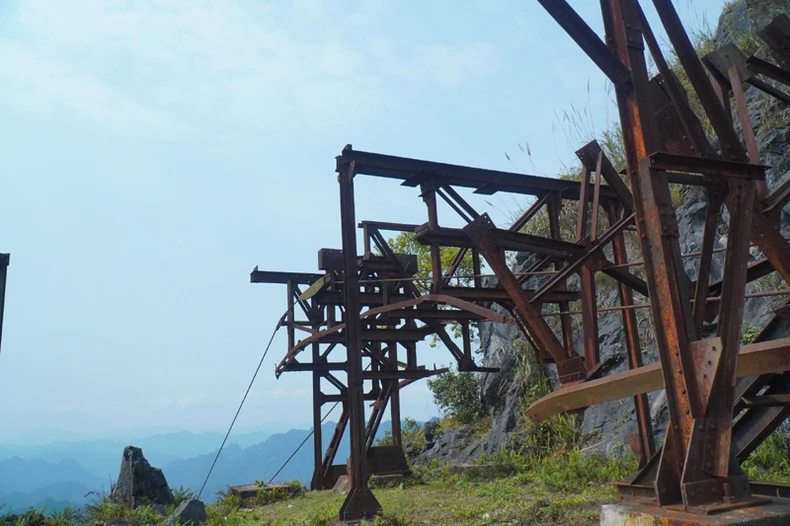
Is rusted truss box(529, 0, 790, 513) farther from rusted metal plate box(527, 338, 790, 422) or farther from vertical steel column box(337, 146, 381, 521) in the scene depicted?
vertical steel column box(337, 146, 381, 521)

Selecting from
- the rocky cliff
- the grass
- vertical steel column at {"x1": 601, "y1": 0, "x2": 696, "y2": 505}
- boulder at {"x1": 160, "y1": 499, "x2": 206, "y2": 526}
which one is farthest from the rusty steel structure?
boulder at {"x1": 160, "y1": 499, "x2": 206, "y2": 526}

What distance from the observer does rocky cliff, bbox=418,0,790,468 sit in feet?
37.7

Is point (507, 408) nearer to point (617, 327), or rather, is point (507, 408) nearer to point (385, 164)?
point (617, 327)

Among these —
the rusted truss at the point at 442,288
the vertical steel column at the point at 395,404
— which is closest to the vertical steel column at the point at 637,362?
the rusted truss at the point at 442,288

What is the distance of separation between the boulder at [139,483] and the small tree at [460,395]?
29.6 ft

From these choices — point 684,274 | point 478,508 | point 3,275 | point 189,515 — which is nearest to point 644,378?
point 684,274

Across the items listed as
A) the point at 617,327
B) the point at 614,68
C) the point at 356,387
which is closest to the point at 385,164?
the point at 356,387

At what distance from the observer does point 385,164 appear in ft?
29.5

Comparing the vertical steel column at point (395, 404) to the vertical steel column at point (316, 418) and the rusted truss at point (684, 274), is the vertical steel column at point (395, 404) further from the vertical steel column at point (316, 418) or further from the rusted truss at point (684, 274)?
the rusted truss at point (684, 274)

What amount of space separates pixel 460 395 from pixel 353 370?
460 inches

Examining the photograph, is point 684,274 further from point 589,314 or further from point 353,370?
point 353,370

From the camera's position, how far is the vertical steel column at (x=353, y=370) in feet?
26.2

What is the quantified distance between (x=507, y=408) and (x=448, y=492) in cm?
577

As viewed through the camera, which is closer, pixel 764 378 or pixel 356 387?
pixel 764 378
